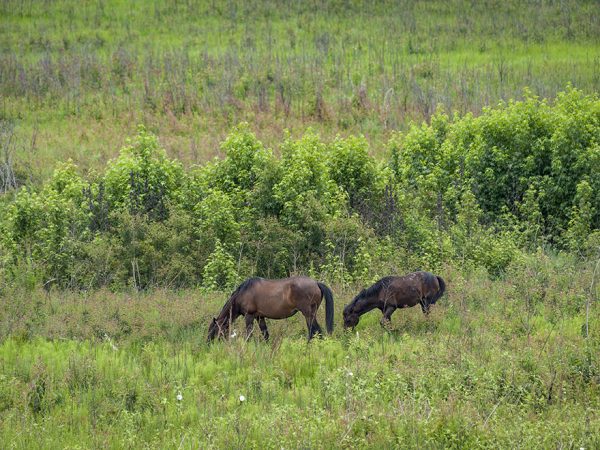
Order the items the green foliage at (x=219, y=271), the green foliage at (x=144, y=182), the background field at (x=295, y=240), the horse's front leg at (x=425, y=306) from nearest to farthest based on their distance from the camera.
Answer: the background field at (x=295, y=240) → the horse's front leg at (x=425, y=306) → the green foliage at (x=219, y=271) → the green foliage at (x=144, y=182)

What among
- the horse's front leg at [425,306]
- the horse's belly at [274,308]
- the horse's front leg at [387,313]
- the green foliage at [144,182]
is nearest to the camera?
the horse's belly at [274,308]

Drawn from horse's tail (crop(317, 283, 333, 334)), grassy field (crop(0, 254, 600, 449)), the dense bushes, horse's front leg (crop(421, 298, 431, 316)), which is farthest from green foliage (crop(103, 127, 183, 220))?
horse's front leg (crop(421, 298, 431, 316))

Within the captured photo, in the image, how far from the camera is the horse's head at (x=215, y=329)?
1563 cm

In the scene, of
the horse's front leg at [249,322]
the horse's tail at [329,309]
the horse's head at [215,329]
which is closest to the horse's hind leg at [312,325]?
the horse's tail at [329,309]

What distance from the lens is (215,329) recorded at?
623 inches

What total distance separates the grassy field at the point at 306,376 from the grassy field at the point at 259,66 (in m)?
18.3

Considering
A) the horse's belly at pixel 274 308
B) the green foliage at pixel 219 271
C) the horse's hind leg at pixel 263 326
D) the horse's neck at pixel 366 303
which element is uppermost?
the horse's belly at pixel 274 308

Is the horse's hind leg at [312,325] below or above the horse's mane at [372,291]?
below

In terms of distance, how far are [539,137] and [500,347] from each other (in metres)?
14.5

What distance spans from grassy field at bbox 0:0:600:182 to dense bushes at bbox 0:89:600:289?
9.70 m

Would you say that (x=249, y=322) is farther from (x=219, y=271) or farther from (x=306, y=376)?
(x=219, y=271)

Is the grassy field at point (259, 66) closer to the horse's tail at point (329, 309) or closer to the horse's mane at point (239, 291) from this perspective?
the horse's mane at point (239, 291)

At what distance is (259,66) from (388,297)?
32.4m

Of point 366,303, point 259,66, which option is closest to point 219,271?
point 366,303
